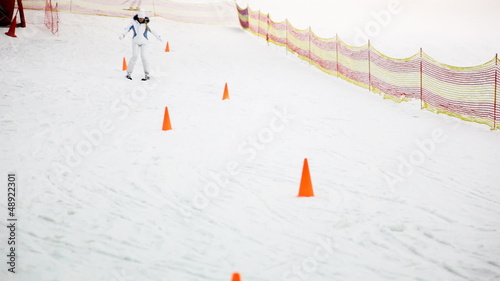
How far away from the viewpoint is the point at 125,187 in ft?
18.9

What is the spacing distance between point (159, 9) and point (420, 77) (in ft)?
77.5

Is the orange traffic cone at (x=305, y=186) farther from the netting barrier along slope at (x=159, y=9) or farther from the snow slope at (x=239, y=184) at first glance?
the netting barrier along slope at (x=159, y=9)

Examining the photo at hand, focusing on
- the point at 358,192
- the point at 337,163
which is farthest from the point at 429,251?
the point at 337,163

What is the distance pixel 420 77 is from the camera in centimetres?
1188

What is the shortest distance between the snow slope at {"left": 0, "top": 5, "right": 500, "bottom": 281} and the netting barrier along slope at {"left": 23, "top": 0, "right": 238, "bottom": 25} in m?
17.6

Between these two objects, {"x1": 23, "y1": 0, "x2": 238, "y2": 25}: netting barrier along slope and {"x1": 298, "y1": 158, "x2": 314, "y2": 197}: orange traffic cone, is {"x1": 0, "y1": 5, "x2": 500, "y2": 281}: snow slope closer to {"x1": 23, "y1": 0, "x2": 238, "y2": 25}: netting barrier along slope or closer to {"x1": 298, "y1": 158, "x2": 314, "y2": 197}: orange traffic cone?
{"x1": 298, "y1": 158, "x2": 314, "y2": 197}: orange traffic cone

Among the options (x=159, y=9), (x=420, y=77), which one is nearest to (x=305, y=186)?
(x=420, y=77)

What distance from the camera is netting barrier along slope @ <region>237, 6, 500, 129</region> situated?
10.3 m

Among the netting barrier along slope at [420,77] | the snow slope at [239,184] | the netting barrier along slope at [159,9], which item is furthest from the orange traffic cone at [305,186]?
the netting barrier along slope at [159,9]

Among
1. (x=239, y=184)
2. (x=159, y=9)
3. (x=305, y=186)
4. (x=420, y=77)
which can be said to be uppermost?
(x=159, y=9)

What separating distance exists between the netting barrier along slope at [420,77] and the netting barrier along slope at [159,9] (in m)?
13.9

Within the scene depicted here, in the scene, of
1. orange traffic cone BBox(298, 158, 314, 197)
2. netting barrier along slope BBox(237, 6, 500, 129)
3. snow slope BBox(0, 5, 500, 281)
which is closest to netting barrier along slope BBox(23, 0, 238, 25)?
netting barrier along slope BBox(237, 6, 500, 129)

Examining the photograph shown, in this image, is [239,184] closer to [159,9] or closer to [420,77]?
[420,77]

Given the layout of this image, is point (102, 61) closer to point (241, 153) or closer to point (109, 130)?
point (109, 130)
